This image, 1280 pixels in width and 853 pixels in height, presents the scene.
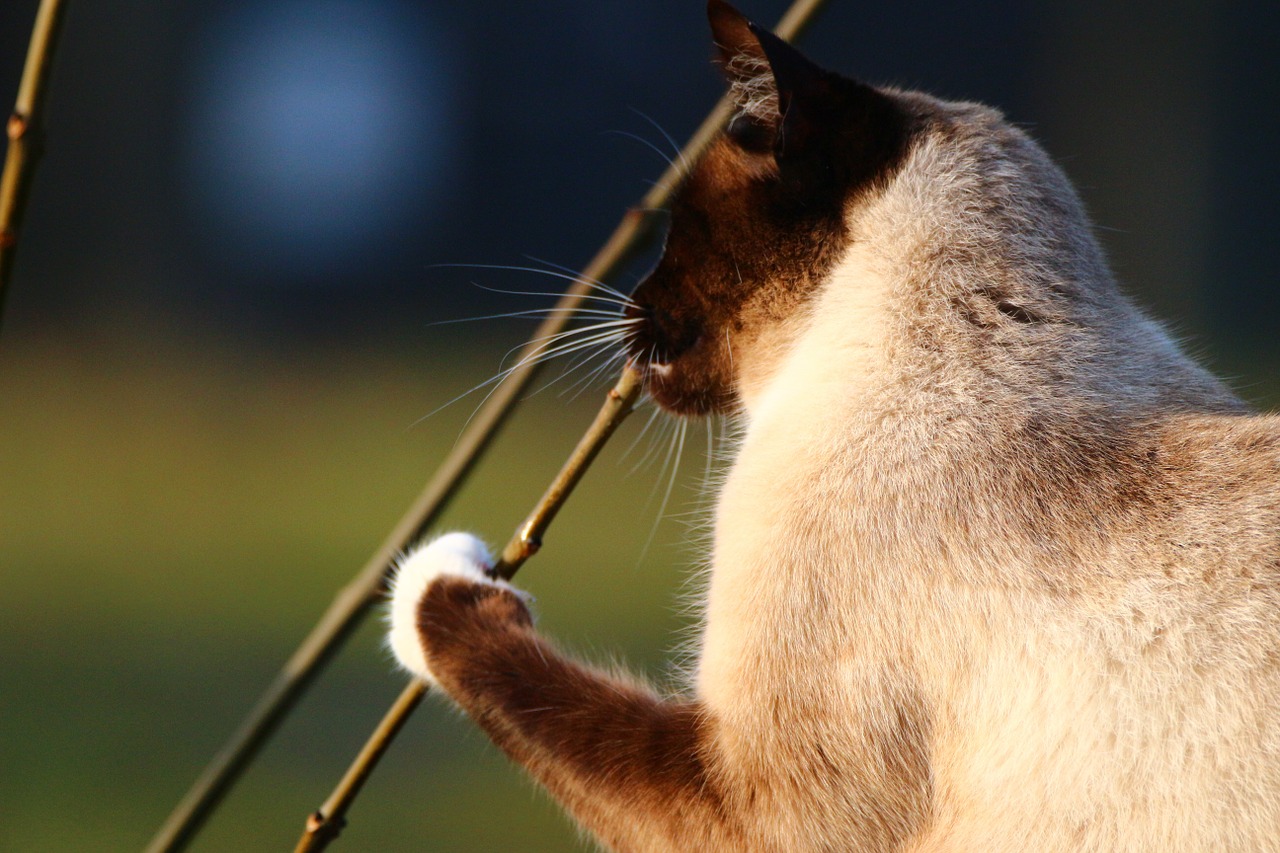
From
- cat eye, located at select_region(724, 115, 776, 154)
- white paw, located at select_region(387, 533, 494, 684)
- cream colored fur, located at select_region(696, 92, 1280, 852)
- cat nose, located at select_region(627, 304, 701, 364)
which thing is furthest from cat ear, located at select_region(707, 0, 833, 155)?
white paw, located at select_region(387, 533, 494, 684)

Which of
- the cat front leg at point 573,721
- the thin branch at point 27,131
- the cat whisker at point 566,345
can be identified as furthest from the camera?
the cat whisker at point 566,345

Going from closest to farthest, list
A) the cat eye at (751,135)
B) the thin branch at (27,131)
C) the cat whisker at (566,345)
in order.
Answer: the thin branch at (27,131), the cat whisker at (566,345), the cat eye at (751,135)

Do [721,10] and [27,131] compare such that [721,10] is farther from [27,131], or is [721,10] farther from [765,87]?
[27,131]

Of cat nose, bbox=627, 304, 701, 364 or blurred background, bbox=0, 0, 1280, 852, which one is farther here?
blurred background, bbox=0, 0, 1280, 852

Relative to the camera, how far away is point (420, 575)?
1.60 meters

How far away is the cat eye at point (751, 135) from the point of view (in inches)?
61.5

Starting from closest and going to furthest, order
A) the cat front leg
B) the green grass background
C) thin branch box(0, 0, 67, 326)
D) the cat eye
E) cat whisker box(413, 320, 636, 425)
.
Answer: thin branch box(0, 0, 67, 326), the cat front leg, cat whisker box(413, 320, 636, 425), the cat eye, the green grass background

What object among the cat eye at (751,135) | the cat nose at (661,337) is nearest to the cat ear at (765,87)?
the cat eye at (751,135)

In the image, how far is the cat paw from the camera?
154 centimetres

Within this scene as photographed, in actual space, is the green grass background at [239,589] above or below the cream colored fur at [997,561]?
below

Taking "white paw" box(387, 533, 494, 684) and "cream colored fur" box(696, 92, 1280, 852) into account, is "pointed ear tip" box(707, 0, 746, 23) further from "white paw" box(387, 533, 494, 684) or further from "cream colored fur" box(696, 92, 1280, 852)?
"white paw" box(387, 533, 494, 684)

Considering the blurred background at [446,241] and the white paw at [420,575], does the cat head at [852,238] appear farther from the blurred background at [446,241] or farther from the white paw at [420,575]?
the blurred background at [446,241]

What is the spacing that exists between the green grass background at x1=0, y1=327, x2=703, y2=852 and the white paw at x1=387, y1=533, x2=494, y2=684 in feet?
2.68

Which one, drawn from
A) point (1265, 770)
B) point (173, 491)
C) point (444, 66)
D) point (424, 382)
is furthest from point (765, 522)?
point (444, 66)
